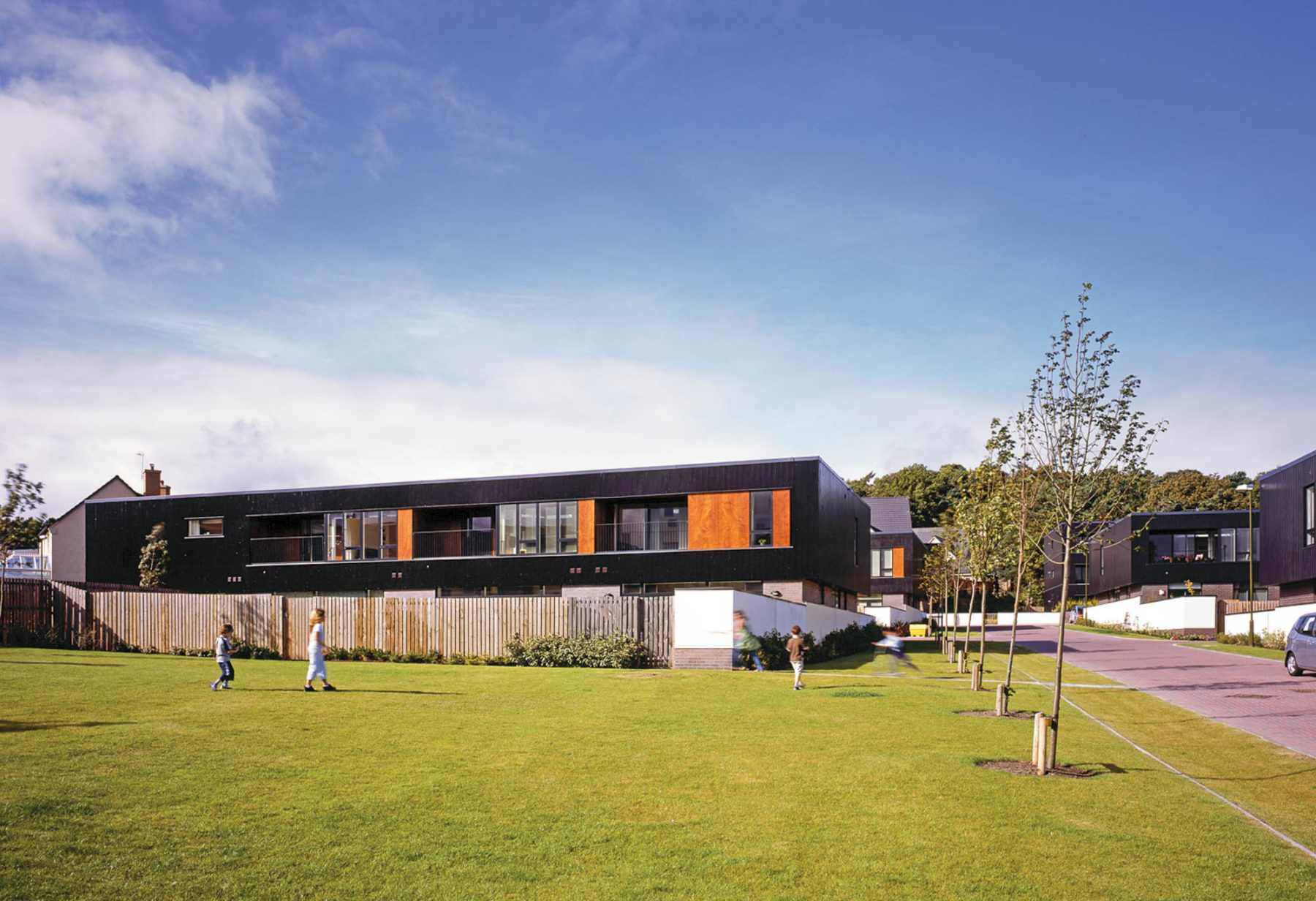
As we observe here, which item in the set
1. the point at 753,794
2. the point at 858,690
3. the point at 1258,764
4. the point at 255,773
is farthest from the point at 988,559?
the point at 255,773

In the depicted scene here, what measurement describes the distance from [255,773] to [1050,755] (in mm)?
8375

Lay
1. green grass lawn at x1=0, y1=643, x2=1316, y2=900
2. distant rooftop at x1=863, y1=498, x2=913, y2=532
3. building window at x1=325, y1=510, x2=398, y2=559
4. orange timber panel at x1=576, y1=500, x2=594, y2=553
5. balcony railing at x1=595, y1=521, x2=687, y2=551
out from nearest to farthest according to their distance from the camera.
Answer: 1. green grass lawn at x1=0, y1=643, x2=1316, y2=900
2. balcony railing at x1=595, y1=521, x2=687, y2=551
3. orange timber panel at x1=576, y1=500, x2=594, y2=553
4. building window at x1=325, y1=510, x2=398, y2=559
5. distant rooftop at x1=863, y1=498, x2=913, y2=532

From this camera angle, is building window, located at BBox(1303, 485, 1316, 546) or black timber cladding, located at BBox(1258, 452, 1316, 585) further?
black timber cladding, located at BBox(1258, 452, 1316, 585)

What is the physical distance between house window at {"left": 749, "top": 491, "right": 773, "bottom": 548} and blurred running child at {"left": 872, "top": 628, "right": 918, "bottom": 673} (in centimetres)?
585

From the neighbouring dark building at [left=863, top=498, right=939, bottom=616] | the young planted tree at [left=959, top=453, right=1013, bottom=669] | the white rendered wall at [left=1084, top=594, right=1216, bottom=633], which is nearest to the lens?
the young planted tree at [left=959, top=453, right=1013, bottom=669]

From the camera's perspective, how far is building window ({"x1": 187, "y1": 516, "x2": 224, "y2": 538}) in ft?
134

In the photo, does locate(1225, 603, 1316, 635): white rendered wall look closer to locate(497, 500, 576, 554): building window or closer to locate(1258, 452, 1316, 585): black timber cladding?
locate(1258, 452, 1316, 585): black timber cladding

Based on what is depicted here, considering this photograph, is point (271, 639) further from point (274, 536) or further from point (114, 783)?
point (114, 783)

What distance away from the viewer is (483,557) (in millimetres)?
38250

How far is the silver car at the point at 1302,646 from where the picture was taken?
24.1 metres

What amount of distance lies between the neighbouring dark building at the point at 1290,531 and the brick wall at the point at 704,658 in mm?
27934

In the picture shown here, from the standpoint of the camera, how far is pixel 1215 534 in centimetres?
6200

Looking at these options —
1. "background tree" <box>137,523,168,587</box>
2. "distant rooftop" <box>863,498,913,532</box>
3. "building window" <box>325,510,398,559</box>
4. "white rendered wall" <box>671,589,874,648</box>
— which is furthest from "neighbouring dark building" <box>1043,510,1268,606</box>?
"background tree" <box>137,523,168,587</box>

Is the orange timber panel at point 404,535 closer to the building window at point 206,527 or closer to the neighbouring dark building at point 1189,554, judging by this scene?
the building window at point 206,527
